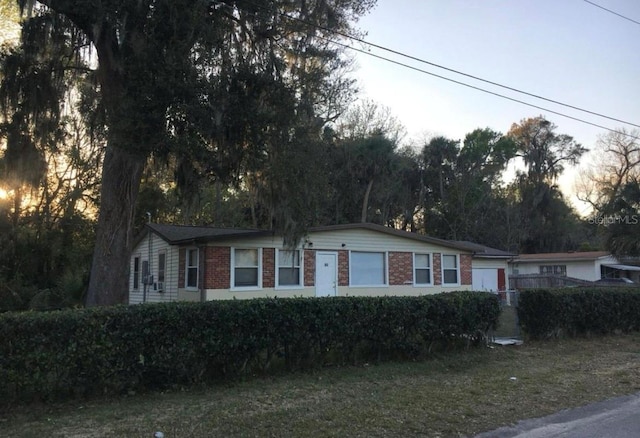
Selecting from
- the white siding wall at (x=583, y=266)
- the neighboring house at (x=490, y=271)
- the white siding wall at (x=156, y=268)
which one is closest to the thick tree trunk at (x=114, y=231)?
the white siding wall at (x=156, y=268)

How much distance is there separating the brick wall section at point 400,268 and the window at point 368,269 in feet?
0.97

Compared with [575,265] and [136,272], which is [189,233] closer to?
[136,272]

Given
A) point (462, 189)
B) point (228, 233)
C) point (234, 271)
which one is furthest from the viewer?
point (462, 189)

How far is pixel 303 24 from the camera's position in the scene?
Answer: 11.8 metres

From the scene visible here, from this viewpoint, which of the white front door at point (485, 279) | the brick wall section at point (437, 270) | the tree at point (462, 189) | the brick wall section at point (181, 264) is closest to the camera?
the brick wall section at point (181, 264)

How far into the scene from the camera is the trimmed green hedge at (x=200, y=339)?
6.07 meters

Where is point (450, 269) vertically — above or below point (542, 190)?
below

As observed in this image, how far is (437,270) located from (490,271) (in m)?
7.75

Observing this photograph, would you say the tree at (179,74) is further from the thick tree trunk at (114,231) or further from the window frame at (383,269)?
the window frame at (383,269)

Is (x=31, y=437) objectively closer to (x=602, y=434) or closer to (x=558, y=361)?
(x=602, y=434)

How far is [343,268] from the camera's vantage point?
18.2 meters

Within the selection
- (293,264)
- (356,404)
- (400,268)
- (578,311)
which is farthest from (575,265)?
(356,404)

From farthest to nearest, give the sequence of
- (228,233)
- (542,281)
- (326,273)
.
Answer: (542,281) → (326,273) → (228,233)

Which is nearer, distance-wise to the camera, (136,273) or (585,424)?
(585,424)
